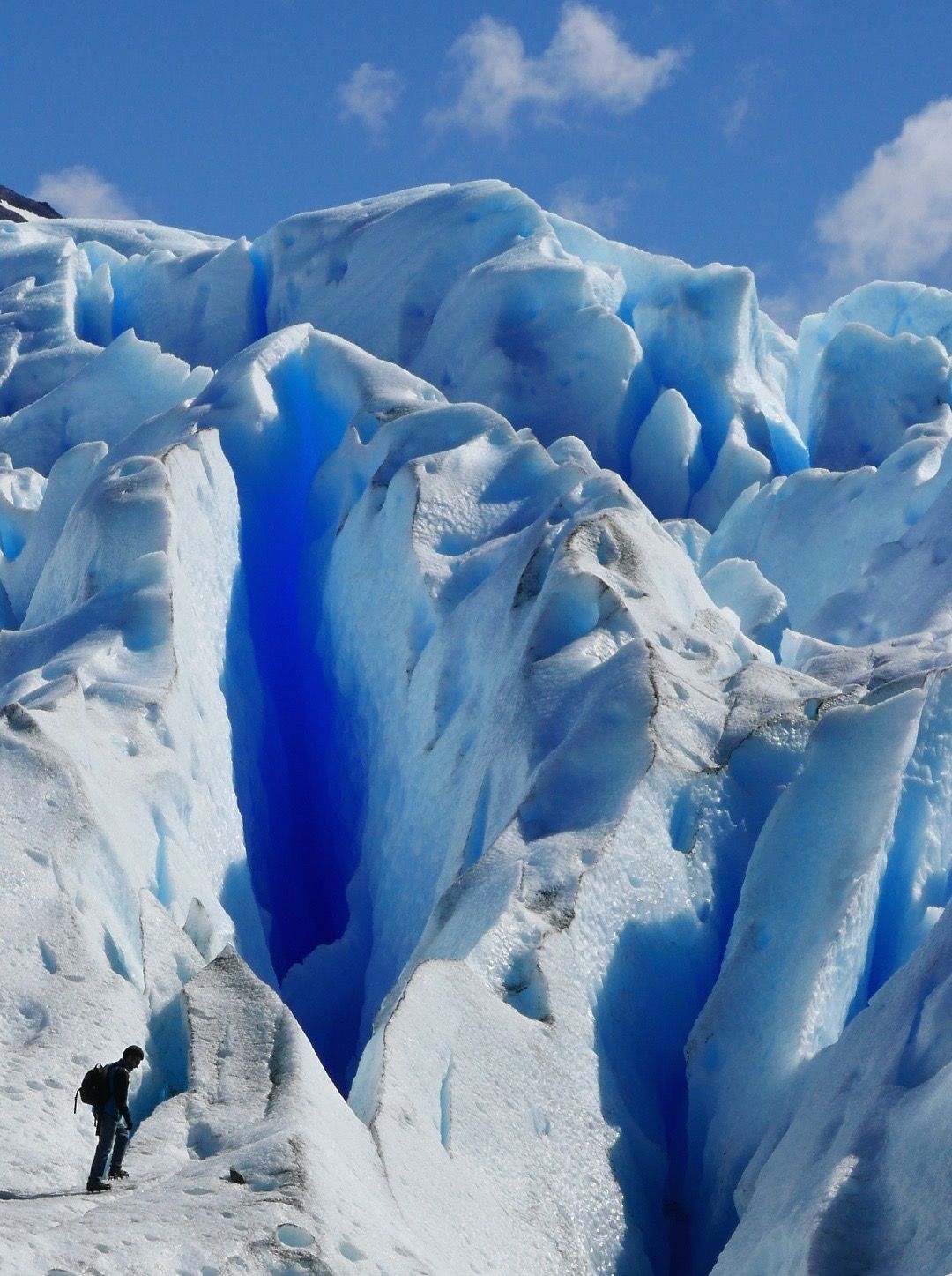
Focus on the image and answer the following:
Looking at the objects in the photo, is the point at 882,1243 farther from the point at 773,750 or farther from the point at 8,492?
the point at 8,492

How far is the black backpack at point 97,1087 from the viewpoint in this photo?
15.5 feet

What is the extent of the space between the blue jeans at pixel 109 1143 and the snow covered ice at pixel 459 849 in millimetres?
104

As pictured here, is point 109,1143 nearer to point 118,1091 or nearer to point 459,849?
point 118,1091

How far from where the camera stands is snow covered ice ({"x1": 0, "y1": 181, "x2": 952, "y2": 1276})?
4914 millimetres

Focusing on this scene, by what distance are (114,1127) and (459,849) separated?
369cm

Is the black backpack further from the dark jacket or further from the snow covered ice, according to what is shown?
the snow covered ice

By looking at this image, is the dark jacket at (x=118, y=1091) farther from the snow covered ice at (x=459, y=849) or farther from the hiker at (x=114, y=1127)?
the snow covered ice at (x=459, y=849)

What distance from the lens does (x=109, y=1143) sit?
458 centimetres

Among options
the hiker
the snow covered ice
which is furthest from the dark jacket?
the snow covered ice

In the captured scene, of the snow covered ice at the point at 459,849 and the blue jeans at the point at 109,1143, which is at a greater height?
the snow covered ice at the point at 459,849

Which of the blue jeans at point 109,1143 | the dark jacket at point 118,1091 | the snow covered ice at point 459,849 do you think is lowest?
the blue jeans at point 109,1143

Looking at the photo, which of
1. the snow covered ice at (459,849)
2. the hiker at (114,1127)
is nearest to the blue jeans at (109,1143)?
the hiker at (114,1127)

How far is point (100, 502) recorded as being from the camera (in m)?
10.2

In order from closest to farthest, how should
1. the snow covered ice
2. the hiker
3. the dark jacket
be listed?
the hiker
the dark jacket
the snow covered ice
